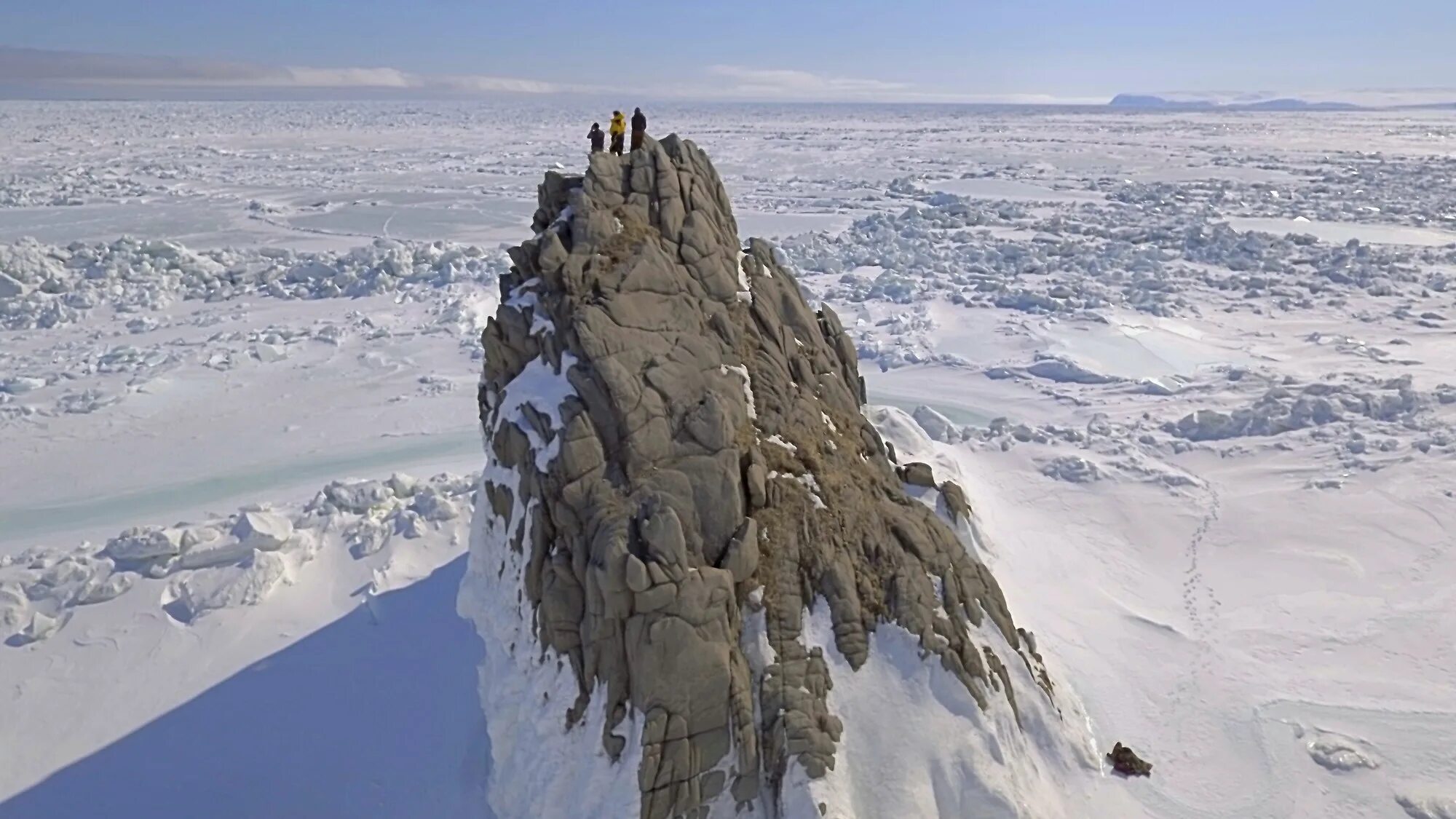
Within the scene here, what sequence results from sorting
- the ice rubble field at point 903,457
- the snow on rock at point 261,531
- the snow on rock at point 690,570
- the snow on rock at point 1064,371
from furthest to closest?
the snow on rock at point 1064,371
the snow on rock at point 261,531
the ice rubble field at point 903,457
the snow on rock at point 690,570

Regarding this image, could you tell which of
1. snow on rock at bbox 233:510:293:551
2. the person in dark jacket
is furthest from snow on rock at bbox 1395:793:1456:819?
snow on rock at bbox 233:510:293:551

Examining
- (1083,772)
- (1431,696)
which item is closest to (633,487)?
(1083,772)

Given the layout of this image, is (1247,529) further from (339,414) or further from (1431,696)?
(339,414)

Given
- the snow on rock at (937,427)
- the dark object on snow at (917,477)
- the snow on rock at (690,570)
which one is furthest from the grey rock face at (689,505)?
the snow on rock at (937,427)

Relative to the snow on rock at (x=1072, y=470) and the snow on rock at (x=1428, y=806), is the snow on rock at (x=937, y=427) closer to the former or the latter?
the snow on rock at (x=1072, y=470)

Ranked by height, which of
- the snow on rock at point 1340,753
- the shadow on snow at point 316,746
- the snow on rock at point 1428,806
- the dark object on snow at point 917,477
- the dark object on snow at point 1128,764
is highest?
the dark object on snow at point 917,477
